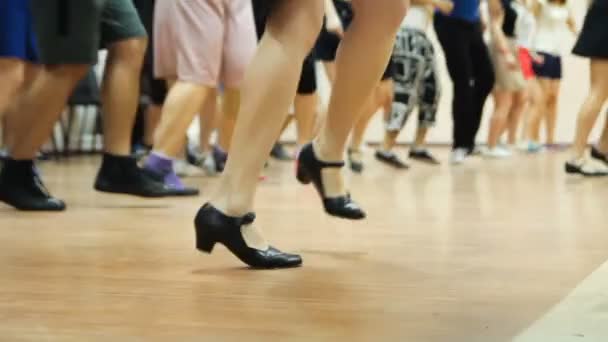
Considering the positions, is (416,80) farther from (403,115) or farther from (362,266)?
(362,266)

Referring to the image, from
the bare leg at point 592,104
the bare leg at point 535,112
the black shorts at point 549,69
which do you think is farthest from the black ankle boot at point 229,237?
the black shorts at point 549,69

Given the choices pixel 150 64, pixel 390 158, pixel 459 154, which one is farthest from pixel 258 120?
pixel 459 154

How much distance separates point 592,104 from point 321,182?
2927 mm

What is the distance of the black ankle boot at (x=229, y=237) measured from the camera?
1855 millimetres

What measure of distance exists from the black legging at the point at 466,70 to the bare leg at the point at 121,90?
118 inches

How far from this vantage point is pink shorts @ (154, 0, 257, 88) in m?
3.39

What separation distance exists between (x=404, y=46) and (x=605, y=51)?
127cm

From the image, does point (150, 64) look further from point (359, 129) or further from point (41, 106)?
point (41, 106)

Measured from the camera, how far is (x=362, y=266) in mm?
1938

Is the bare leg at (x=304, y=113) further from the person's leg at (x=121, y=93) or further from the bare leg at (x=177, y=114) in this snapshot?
the person's leg at (x=121, y=93)

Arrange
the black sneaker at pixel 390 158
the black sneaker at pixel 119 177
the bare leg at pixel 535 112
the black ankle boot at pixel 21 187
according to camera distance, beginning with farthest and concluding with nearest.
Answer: the bare leg at pixel 535 112
the black sneaker at pixel 390 158
the black sneaker at pixel 119 177
the black ankle boot at pixel 21 187

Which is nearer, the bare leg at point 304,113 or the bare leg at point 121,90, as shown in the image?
the bare leg at point 121,90

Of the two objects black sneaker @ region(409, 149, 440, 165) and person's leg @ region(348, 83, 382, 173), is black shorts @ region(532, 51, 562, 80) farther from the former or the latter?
person's leg @ region(348, 83, 382, 173)

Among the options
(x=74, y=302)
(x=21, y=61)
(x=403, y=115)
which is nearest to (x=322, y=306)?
(x=74, y=302)
